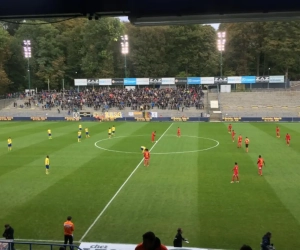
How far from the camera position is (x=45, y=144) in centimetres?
3394

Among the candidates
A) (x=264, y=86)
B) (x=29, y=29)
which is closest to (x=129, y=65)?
(x=29, y=29)

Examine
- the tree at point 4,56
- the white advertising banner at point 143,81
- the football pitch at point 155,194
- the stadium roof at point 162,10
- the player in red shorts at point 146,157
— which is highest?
the tree at point 4,56

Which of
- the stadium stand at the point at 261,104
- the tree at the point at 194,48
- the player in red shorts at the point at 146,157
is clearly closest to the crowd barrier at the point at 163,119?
the stadium stand at the point at 261,104

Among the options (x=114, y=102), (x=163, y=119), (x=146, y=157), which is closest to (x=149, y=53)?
(x=114, y=102)

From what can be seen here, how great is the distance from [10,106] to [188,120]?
36200mm

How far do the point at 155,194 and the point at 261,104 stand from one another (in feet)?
166

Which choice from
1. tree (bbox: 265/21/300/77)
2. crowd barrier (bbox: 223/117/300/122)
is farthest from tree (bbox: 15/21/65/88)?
tree (bbox: 265/21/300/77)

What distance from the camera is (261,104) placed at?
64.0 m

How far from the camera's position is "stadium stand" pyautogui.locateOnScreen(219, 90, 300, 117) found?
59719 mm

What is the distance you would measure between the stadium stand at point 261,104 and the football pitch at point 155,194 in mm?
29330

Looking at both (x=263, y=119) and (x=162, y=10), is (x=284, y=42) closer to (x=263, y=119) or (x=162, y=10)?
(x=263, y=119)

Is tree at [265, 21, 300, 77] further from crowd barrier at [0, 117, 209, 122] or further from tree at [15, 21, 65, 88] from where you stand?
tree at [15, 21, 65, 88]

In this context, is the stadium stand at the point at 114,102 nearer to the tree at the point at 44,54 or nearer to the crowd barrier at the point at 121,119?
the crowd barrier at the point at 121,119

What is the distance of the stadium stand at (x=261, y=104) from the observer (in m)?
59.7
